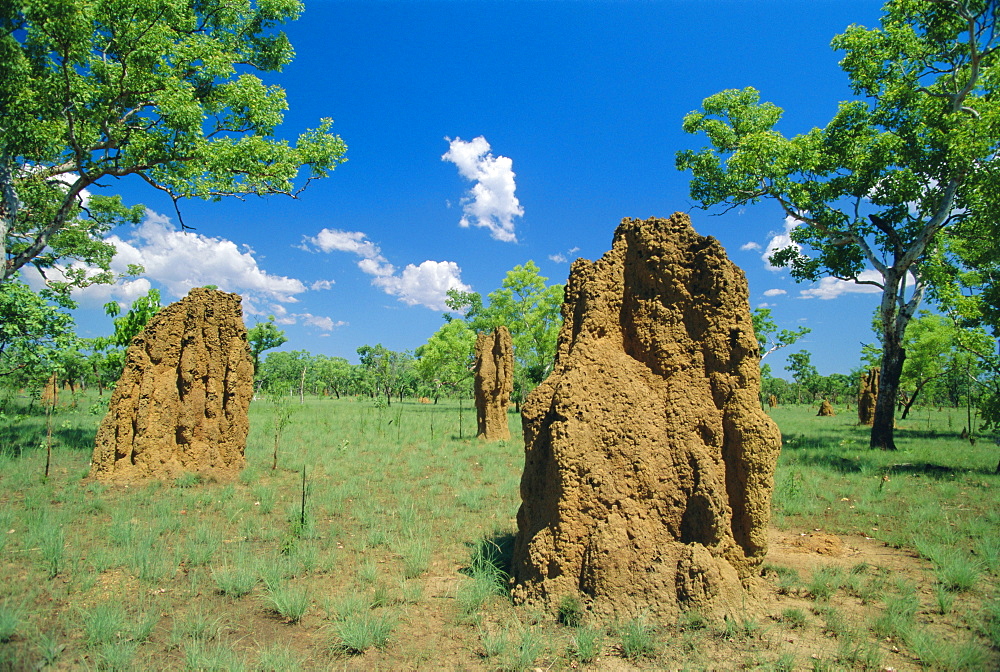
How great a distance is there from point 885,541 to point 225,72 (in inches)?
632

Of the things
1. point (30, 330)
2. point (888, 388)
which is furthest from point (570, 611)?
point (888, 388)

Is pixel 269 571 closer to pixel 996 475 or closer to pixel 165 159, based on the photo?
pixel 165 159

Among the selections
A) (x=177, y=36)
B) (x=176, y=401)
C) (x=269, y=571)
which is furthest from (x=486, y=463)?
(x=177, y=36)

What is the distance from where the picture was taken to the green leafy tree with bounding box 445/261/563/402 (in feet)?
111

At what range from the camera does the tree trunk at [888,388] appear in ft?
45.5

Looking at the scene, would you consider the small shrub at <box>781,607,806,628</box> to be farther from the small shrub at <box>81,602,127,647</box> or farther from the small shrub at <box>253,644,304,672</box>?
the small shrub at <box>81,602,127,647</box>

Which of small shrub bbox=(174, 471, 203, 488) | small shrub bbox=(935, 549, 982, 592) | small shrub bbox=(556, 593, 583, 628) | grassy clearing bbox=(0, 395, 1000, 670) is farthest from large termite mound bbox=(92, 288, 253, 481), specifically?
small shrub bbox=(935, 549, 982, 592)

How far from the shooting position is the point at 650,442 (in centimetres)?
459

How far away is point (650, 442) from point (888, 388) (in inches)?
526

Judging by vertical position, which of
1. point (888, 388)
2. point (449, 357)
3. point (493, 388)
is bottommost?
point (493, 388)

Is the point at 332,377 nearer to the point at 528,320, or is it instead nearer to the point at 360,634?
the point at 528,320

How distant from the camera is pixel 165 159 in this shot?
11539 millimetres

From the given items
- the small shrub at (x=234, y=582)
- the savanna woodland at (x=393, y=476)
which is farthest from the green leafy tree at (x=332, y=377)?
the small shrub at (x=234, y=582)

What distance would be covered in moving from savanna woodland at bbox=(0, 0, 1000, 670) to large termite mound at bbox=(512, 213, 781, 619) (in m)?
0.33
